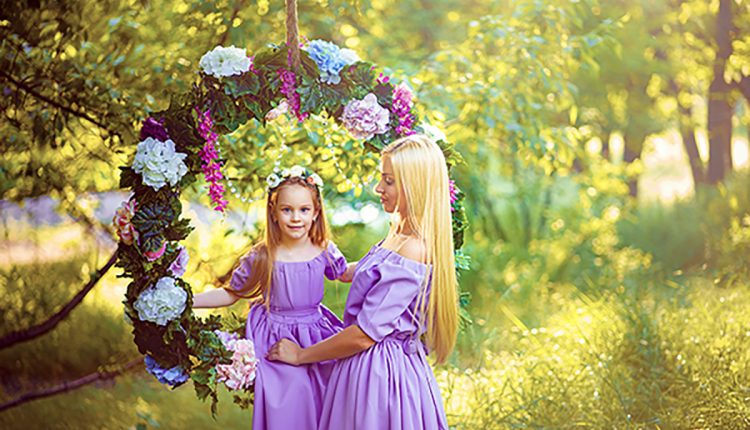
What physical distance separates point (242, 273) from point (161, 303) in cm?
36

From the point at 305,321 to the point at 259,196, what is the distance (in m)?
1.55

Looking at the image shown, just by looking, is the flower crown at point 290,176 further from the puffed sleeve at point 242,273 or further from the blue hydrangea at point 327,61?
the blue hydrangea at point 327,61

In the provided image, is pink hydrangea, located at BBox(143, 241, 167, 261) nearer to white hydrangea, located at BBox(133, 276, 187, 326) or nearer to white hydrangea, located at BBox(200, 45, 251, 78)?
white hydrangea, located at BBox(133, 276, 187, 326)

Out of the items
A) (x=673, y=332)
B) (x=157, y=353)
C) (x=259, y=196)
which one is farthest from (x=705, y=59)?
(x=157, y=353)

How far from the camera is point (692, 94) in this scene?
39.3ft

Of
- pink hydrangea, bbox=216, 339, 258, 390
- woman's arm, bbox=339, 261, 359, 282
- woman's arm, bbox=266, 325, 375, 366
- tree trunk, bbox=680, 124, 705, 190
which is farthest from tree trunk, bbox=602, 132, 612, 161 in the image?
pink hydrangea, bbox=216, 339, 258, 390

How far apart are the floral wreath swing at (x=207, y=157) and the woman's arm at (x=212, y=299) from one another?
0.25 ft

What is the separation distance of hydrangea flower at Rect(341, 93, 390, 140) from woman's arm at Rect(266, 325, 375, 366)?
86 cm

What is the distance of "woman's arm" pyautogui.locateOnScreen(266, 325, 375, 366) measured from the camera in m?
3.20

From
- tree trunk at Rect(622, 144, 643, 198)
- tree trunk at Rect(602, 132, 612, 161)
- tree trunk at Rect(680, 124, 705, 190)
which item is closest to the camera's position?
tree trunk at Rect(680, 124, 705, 190)

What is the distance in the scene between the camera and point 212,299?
3535 millimetres

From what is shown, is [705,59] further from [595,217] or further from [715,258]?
[715,258]

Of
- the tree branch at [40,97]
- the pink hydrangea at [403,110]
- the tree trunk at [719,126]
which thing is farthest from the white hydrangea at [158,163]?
the tree trunk at [719,126]

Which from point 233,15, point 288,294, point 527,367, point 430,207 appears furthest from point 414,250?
point 527,367
